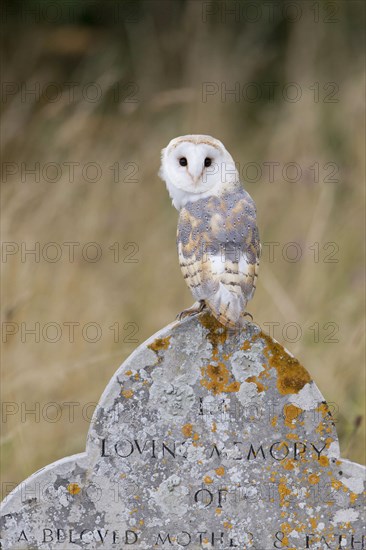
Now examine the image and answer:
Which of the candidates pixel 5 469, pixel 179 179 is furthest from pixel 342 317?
pixel 179 179

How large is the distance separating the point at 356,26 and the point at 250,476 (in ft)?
15.7

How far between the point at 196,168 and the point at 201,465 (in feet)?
2.19

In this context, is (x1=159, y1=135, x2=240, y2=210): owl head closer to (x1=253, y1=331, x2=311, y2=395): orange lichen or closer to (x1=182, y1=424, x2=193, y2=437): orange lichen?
(x1=253, y1=331, x2=311, y2=395): orange lichen

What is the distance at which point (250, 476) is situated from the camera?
1949 mm

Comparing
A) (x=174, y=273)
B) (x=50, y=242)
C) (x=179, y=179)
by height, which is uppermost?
(x=50, y=242)

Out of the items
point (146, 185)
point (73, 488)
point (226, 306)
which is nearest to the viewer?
point (226, 306)

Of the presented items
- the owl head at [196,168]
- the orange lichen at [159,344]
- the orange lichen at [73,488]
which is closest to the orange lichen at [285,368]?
the orange lichen at [159,344]

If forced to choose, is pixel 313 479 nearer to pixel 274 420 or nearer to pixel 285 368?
pixel 274 420

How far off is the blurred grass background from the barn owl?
75 cm

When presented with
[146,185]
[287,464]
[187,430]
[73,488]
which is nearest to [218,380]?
[187,430]

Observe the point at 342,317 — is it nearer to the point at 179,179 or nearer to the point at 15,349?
the point at 15,349

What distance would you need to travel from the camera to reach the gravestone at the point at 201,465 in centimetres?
188

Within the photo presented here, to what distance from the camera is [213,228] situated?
190 cm

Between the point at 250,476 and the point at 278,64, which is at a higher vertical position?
the point at 278,64
